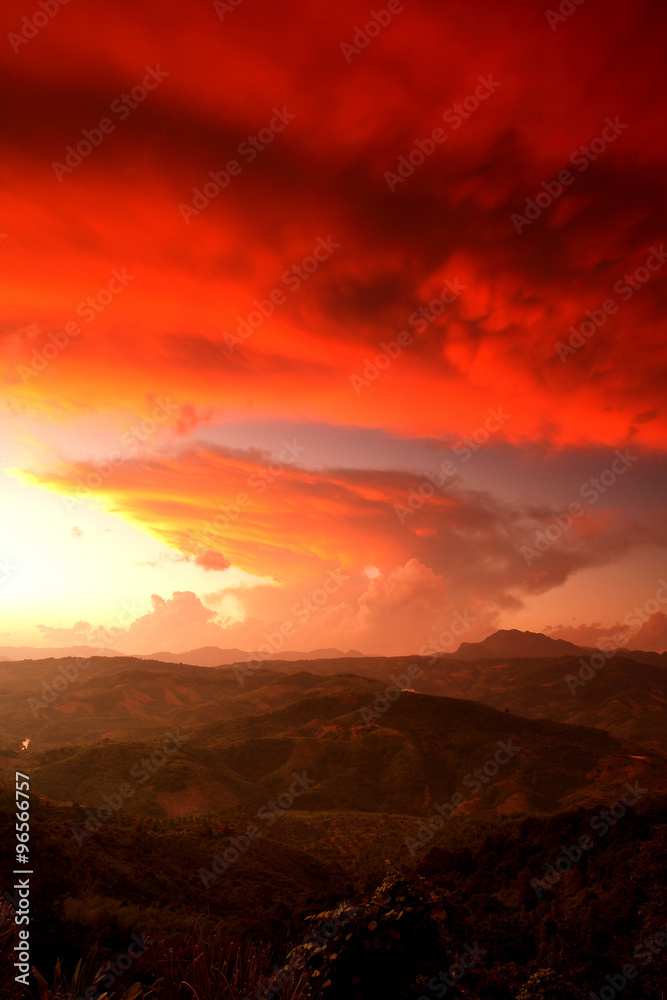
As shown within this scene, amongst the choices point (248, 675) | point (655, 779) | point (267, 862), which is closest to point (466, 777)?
point (655, 779)

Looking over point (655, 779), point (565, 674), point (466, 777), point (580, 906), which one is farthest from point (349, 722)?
point (565, 674)

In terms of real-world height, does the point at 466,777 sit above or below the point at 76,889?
below

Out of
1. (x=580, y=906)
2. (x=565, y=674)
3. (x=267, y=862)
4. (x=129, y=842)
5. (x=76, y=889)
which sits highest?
(x=76, y=889)

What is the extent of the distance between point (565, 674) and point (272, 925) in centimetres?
19463

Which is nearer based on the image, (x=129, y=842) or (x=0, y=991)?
(x=0, y=991)

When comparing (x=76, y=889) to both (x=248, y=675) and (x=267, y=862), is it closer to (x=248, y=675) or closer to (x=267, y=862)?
(x=267, y=862)

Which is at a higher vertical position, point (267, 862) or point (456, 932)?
point (456, 932)

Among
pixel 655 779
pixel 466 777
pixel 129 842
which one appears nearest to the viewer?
pixel 129 842

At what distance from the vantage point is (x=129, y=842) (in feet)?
75.0

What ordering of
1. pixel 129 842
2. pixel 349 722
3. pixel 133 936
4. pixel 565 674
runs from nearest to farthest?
1. pixel 133 936
2. pixel 129 842
3. pixel 349 722
4. pixel 565 674

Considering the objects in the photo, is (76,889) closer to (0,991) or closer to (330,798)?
(0,991)

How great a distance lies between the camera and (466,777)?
62.5m

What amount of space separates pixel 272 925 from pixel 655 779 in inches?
2342

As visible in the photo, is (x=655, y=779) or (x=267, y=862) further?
(x=655, y=779)
